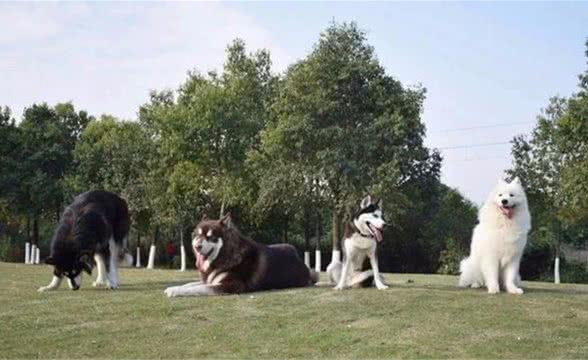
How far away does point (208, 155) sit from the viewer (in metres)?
37.0

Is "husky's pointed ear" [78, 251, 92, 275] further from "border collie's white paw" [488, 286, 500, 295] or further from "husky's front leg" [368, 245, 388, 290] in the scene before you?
"border collie's white paw" [488, 286, 500, 295]

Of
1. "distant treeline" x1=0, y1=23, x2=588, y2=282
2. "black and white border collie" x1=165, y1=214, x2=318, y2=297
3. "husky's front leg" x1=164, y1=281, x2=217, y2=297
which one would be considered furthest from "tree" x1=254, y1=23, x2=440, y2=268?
"husky's front leg" x1=164, y1=281, x2=217, y2=297

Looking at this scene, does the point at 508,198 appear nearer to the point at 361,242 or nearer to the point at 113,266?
the point at 361,242

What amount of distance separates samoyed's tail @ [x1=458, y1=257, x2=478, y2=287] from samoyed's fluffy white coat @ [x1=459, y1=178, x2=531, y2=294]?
20.9 inches

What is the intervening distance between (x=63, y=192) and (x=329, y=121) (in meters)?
18.2

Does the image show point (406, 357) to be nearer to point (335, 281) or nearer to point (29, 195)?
point (335, 281)

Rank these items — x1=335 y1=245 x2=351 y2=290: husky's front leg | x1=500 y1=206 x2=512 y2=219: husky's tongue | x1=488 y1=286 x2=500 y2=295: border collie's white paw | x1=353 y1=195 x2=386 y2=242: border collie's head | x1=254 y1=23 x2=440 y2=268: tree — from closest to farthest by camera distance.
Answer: x1=488 y1=286 x2=500 y2=295: border collie's white paw → x1=500 y1=206 x2=512 y2=219: husky's tongue → x1=353 y1=195 x2=386 y2=242: border collie's head → x1=335 y1=245 x2=351 y2=290: husky's front leg → x1=254 y1=23 x2=440 y2=268: tree

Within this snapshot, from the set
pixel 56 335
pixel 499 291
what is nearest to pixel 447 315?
pixel 499 291

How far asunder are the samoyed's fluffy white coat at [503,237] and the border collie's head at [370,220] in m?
1.78

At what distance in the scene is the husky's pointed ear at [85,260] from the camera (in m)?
15.3

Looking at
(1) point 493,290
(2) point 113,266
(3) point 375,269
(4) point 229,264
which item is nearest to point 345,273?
(3) point 375,269

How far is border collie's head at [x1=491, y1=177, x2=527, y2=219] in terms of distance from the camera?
13070 mm

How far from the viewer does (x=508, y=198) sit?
514 inches

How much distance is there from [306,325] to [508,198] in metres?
4.58
